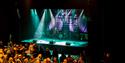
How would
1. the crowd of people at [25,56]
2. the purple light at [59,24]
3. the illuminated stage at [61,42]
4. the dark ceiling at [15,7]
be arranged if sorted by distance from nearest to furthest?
the crowd of people at [25,56] → the illuminated stage at [61,42] → the dark ceiling at [15,7] → the purple light at [59,24]

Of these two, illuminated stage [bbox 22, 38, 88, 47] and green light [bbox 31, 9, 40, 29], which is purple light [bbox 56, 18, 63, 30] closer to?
illuminated stage [bbox 22, 38, 88, 47]

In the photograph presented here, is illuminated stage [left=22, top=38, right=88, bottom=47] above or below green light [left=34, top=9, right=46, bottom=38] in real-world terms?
below

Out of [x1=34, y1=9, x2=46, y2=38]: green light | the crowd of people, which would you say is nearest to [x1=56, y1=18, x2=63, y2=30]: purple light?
[x1=34, y1=9, x2=46, y2=38]: green light

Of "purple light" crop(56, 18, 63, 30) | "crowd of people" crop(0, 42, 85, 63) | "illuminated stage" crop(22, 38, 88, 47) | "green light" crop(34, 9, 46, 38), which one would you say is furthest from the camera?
"green light" crop(34, 9, 46, 38)

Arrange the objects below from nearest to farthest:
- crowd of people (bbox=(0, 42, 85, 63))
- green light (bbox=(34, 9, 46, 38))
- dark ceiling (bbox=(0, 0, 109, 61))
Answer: crowd of people (bbox=(0, 42, 85, 63)) < dark ceiling (bbox=(0, 0, 109, 61)) < green light (bbox=(34, 9, 46, 38))

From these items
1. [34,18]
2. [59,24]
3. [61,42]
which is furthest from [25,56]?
[34,18]

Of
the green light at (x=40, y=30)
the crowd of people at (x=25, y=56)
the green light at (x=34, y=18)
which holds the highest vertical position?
the green light at (x=34, y=18)

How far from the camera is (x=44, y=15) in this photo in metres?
6.31

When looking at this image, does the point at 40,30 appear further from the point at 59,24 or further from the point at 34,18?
the point at 59,24

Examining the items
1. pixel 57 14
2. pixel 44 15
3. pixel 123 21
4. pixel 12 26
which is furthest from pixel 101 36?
pixel 12 26

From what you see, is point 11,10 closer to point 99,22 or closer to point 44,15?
point 44,15

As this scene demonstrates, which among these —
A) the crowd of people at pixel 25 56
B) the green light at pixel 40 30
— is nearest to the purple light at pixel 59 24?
the green light at pixel 40 30

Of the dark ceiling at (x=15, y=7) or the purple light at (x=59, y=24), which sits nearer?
the dark ceiling at (x=15, y=7)

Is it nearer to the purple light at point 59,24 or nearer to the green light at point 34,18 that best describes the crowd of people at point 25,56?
the purple light at point 59,24
